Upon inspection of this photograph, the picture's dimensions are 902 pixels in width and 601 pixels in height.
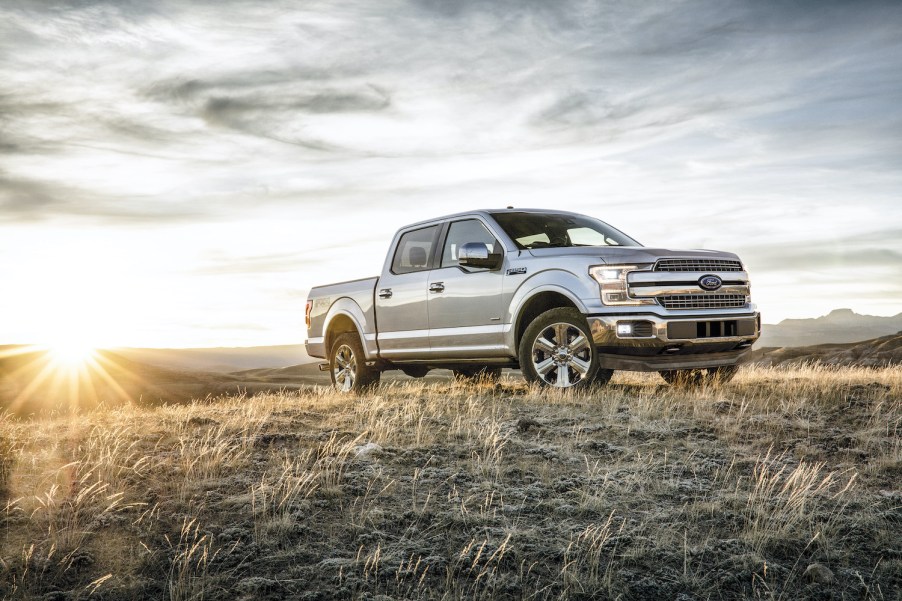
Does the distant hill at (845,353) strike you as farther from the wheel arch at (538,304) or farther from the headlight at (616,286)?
the headlight at (616,286)

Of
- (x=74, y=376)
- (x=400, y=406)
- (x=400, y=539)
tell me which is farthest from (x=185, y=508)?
(x=74, y=376)

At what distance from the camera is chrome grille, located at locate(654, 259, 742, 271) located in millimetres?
8711

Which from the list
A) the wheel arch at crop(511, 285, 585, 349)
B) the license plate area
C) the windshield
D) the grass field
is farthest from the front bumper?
the windshield

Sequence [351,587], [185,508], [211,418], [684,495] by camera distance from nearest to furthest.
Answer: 1. [351,587]
2. [185,508]
3. [684,495]
4. [211,418]

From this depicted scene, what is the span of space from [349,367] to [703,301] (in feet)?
17.4

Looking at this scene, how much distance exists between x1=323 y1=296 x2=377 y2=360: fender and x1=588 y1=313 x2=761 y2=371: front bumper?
3845mm

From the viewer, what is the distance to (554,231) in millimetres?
10070

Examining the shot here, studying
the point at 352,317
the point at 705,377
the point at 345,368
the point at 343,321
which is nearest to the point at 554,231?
the point at 705,377

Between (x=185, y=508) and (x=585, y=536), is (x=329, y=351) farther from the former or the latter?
(x=585, y=536)

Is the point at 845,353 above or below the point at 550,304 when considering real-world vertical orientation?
below

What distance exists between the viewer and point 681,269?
8.84m

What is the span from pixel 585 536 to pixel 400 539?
1042mm

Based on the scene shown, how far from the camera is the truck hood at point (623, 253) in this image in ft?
28.4

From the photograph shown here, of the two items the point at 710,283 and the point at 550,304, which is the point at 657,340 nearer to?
the point at 710,283
